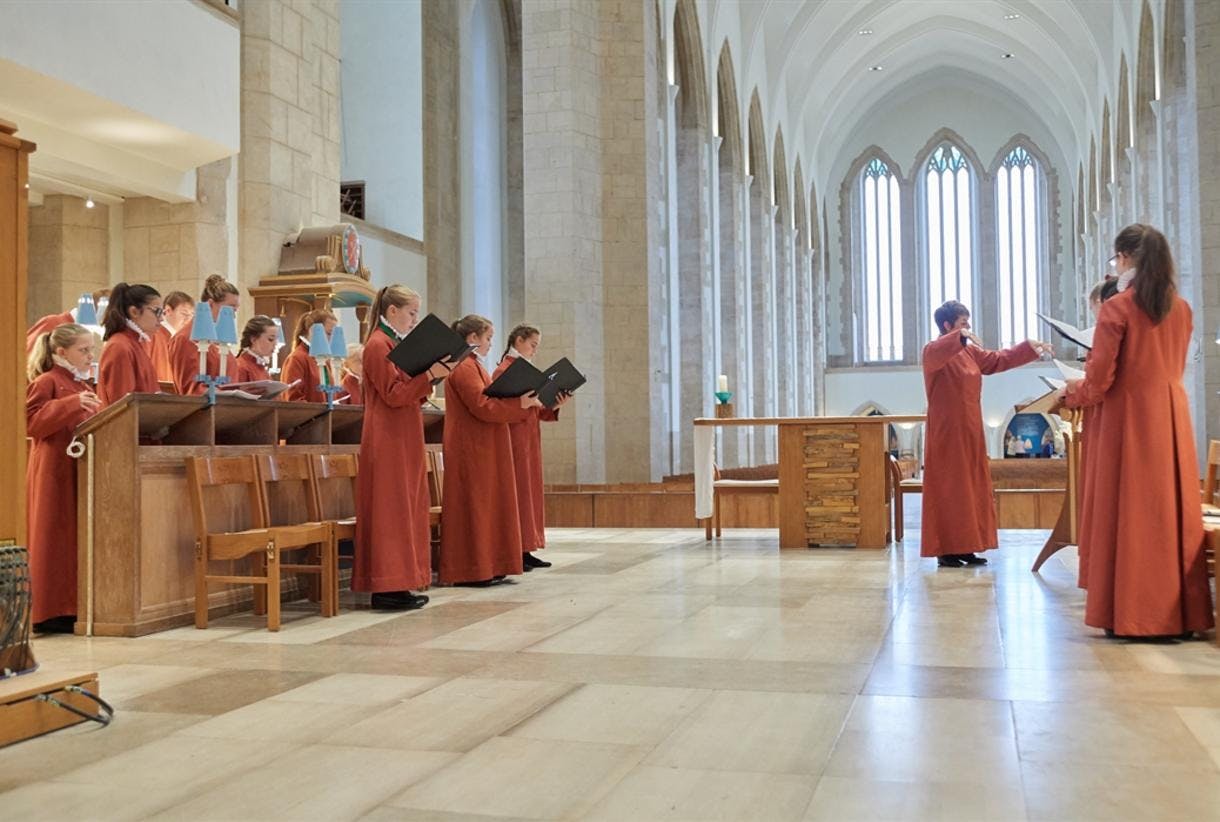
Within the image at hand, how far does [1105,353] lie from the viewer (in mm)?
4922

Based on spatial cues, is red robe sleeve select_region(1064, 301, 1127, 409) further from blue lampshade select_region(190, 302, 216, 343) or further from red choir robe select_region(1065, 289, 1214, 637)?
blue lampshade select_region(190, 302, 216, 343)

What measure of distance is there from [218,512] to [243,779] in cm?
321

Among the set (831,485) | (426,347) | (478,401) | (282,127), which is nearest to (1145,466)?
(426,347)

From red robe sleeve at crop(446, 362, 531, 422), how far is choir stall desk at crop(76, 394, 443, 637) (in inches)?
58.7

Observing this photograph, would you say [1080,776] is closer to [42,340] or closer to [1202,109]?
[42,340]

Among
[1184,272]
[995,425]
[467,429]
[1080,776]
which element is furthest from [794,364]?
[1080,776]

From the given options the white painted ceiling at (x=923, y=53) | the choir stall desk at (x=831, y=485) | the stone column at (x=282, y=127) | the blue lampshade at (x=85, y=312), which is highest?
the white painted ceiling at (x=923, y=53)

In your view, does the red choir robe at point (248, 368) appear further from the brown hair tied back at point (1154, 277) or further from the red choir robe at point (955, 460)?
the brown hair tied back at point (1154, 277)

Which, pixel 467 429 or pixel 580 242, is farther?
pixel 580 242

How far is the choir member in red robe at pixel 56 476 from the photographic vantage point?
5496 mm

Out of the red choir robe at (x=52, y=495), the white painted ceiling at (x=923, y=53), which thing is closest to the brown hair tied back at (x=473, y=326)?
the red choir robe at (x=52, y=495)

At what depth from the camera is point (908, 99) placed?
37.1m

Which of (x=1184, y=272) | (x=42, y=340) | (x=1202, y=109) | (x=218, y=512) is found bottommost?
(x=218, y=512)

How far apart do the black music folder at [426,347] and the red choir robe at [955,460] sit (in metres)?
3.36
